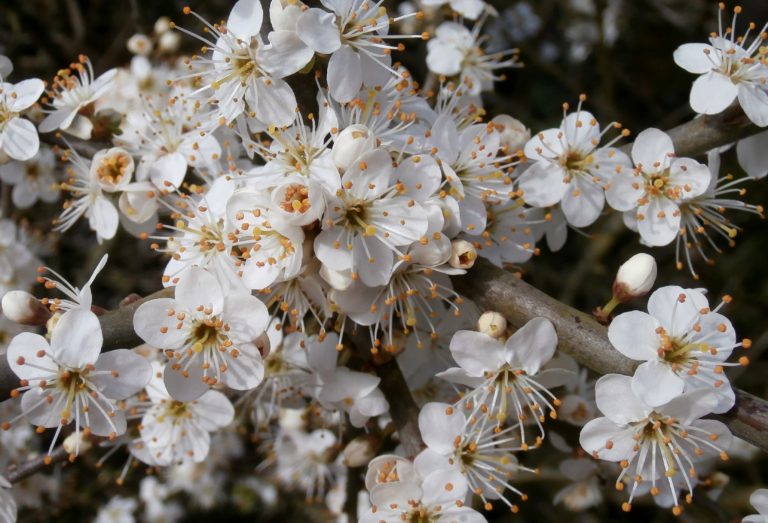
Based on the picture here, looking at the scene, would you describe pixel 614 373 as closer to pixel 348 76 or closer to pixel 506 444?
pixel 506 444

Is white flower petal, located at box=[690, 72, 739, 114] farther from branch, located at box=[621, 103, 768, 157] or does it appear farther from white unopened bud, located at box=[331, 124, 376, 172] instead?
white unopened bud, located at box=[331, 124, 376, 172]

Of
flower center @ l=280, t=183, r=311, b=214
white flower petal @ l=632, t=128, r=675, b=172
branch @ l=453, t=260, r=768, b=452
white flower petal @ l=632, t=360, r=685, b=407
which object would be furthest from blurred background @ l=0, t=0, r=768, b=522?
flower center @ l=280, t=183, r=311, b=214

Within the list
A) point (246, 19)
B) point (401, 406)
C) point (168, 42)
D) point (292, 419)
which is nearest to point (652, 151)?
point (401, 406)

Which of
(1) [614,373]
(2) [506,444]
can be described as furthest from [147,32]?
(1) [614,373]

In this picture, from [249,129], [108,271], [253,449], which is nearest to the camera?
[249,129]

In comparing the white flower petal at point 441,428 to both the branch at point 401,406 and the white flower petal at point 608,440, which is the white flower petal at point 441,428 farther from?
the white flower petal at point 608,440
